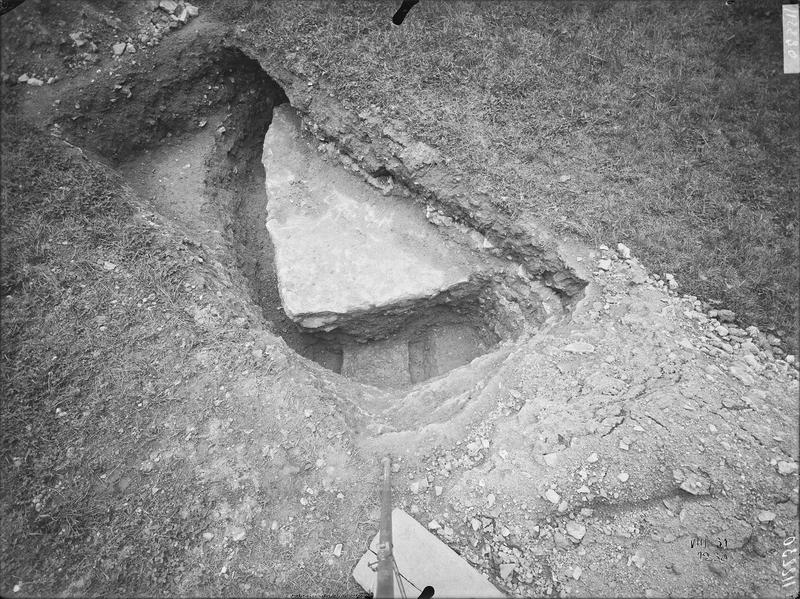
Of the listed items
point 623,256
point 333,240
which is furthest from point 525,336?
point 333,240

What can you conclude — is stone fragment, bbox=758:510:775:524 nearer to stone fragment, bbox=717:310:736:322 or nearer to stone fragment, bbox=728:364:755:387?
stone fragment, bbox=728:364:755:387

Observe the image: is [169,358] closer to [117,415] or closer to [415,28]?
[117,415]

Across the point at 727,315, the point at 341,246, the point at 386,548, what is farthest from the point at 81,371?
the point at 727,315

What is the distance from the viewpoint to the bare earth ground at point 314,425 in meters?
2.83

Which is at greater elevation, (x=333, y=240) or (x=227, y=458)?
(x=333, y=240)

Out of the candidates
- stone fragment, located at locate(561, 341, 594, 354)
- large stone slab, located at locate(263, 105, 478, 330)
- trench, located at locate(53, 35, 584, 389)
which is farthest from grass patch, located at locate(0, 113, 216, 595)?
stone fragment, located at locate(561, 341, 594, 354)

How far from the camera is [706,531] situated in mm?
2758

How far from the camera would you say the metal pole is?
1.91 meters

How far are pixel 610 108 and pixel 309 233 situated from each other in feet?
10.3

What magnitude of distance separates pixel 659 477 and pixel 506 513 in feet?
3.32

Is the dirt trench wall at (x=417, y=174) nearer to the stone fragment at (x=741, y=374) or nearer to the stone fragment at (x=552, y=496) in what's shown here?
the stone fragment at (x=741, y=374)

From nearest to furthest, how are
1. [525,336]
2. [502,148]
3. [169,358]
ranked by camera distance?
[169,358] < [525,336] < [502,148]

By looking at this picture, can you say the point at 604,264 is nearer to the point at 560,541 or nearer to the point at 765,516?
the point at 765,516

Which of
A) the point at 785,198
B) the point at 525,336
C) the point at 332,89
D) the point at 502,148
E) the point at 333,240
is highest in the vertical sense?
the point at 785,198
